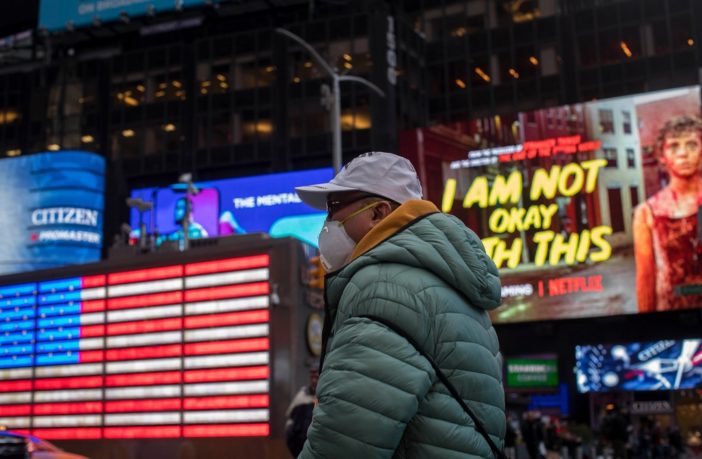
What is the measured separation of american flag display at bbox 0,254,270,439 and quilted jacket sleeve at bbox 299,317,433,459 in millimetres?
17249

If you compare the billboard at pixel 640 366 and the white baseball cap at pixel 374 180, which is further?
the billboard at pixel 640 366

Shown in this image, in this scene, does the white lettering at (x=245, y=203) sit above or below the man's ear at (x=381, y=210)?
above

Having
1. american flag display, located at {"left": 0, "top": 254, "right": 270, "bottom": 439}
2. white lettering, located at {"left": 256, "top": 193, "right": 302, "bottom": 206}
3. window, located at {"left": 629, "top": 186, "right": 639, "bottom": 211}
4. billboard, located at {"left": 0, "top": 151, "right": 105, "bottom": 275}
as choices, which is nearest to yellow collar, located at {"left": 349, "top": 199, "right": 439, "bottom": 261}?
american flag display, located at {"left": 0, "top": 254, "right": 270, "bottom": 439}

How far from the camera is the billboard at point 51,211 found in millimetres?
53188

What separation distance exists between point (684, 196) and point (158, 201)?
30881 millimetres

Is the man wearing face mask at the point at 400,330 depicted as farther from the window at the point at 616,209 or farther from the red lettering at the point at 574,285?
the window at the point at 616,209

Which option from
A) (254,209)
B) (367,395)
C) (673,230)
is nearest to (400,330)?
(367,395)

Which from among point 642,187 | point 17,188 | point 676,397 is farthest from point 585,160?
point 17,188

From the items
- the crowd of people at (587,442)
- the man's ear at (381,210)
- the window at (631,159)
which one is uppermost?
the window at (631,159)

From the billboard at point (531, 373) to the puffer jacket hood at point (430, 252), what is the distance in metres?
45.9

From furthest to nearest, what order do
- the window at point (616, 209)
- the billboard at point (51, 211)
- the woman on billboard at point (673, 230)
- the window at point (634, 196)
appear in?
the billboard at point (51, 211), the window at point (616, 209), the window at point (634, 196), the woman on billboard at point (673, 230)

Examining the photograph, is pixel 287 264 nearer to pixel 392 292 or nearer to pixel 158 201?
pixel 392 292

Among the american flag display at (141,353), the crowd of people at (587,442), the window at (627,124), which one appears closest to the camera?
the american flag display at (141,353)

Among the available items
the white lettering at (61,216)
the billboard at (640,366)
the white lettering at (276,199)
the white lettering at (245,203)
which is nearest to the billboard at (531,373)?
the billboard at (640,366)
